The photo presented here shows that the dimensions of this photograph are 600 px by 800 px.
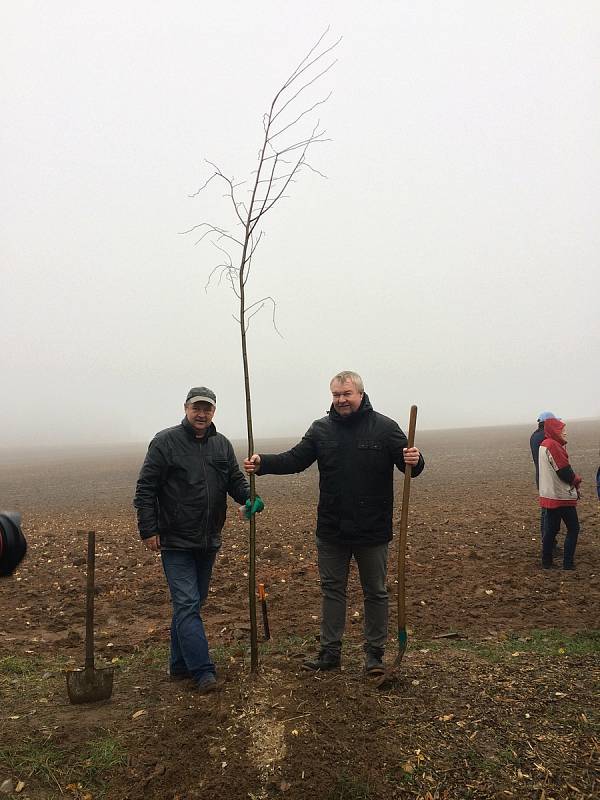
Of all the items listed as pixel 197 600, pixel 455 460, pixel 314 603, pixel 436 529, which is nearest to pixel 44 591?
pixel 314 603

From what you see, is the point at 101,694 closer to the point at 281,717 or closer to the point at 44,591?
the point at 281,717

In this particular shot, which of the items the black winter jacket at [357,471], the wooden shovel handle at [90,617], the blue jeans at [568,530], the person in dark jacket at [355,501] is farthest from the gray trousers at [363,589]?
the blue jeans at [568,530]

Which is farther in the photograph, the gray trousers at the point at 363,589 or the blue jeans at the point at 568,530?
the blue jeans at the point at 568,530

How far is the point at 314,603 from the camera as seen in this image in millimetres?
7789

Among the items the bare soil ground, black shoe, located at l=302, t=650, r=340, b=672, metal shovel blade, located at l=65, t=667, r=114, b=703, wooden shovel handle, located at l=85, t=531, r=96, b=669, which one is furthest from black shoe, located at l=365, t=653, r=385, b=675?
wooden shovel handle, located at l=85, t=531, r=96, b=669

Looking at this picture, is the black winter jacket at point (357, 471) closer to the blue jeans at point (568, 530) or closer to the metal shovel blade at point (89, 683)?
the metal shovel blade at point (89, 683)

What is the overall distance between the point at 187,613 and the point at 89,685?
0.99 meters

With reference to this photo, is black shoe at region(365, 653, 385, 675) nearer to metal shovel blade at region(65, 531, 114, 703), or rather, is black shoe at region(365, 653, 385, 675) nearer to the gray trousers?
the gray trousers

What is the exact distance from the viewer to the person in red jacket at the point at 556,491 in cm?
857

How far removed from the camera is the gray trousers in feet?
16.3

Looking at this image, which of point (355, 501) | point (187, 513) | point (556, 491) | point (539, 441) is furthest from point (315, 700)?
point (539, 441)

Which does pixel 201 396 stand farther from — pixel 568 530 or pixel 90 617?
pixel 568 530

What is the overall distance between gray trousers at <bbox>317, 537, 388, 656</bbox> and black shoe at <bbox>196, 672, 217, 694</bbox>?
1006 millimetres

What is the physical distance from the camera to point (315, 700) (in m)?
4.49
